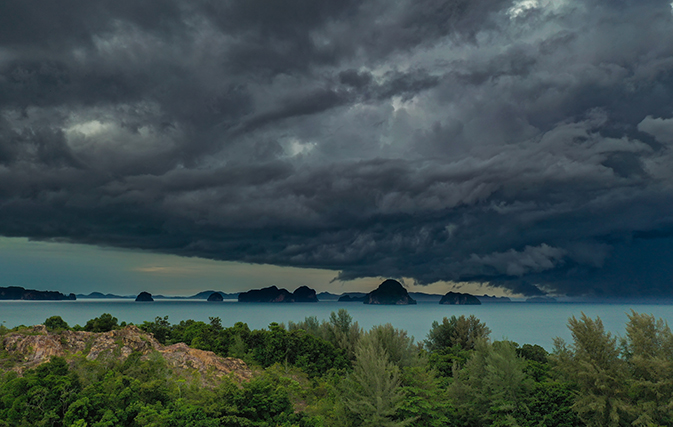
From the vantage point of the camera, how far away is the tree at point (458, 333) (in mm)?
62719

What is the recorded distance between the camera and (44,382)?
22219 millimetres

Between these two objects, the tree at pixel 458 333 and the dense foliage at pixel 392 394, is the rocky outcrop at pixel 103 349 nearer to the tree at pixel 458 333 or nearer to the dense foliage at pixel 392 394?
the dense foliage at pixel 392 394

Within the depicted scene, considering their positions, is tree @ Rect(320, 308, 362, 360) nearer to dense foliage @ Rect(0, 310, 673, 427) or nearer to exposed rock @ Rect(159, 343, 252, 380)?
exposed rock @ Rect(159, 343, 252, 380)

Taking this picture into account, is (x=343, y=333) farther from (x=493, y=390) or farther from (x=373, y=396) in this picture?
(x=373, y=396)

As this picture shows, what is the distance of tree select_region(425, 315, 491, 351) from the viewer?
206 ft

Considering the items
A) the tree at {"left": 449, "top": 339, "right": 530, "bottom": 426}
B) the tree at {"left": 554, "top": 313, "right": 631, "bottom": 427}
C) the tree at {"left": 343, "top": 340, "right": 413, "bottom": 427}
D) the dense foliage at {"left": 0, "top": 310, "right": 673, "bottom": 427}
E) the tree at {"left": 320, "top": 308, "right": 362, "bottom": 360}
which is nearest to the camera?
the dense foliage at {"left": 0, "top": 310, "right": 673, "bottom": 427}

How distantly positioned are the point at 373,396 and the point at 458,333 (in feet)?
148

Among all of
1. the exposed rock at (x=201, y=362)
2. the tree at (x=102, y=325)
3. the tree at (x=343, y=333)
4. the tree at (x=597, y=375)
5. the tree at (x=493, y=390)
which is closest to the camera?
the tree at (x=597, y=375)

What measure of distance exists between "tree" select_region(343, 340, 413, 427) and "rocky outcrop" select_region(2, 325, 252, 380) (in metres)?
11.7

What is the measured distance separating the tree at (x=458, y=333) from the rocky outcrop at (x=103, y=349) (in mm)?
37251

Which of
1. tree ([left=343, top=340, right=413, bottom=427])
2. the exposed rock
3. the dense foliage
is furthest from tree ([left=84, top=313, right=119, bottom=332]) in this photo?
tree ([left=343, top=340, right=413, bottom=427])

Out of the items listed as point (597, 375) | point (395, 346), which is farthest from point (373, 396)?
point (597, 375)

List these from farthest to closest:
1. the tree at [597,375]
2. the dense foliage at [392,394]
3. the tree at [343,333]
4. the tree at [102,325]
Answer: the tree at [343,333] → the tree at [102,325] → the tree at [597,375] → the dense foliage at [392,394]

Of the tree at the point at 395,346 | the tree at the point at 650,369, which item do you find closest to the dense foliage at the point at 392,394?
the tree at the point at 650,369
